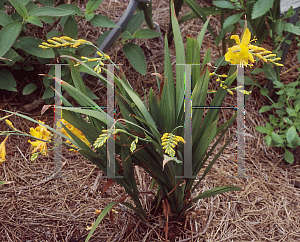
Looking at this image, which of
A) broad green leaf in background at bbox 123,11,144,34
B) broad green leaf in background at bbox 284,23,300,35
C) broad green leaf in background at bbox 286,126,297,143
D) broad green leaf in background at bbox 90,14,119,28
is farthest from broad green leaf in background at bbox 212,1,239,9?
broad green leaf in background at bbox 286,126,297,143

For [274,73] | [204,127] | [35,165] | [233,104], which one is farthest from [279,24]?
[35,165]

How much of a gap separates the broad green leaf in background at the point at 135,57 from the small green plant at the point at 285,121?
604 mm

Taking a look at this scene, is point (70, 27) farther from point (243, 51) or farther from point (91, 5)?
point (243, 51)

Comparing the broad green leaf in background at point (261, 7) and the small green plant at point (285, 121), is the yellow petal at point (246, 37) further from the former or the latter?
the small green plant at point (285, 121)

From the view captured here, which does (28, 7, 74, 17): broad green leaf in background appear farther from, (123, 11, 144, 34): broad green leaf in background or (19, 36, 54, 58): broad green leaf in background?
(123, 11, 144, 34): broad green leaf in background

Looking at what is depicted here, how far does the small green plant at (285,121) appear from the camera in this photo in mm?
1417

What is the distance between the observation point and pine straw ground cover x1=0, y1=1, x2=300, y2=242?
1114 millimetres

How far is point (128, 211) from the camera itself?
1.08m

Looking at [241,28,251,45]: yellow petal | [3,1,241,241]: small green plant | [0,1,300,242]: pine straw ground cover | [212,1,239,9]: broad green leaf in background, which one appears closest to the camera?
[241,28,251,45]: yellow petal

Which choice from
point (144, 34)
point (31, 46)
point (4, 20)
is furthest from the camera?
point (144, 34)

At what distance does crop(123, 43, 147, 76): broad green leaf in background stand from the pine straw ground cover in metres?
0.47

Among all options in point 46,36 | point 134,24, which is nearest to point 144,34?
point 134,24

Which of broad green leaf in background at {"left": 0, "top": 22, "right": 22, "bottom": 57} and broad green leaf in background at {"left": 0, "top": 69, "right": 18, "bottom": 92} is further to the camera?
broad green leaf in background at {"left": 0, "top": 69, "right": 18, "bottom": 92}

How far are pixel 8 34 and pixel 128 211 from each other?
771 millimetres
